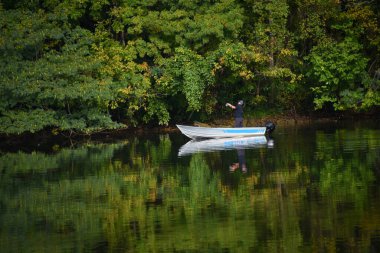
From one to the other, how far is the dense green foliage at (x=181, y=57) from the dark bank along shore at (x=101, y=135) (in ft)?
2.18

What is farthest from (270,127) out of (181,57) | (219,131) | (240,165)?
(240,165)

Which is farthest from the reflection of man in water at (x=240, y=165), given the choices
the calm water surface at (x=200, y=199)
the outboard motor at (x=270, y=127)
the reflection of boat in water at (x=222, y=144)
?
the outboard motor at (x=270, y=127)

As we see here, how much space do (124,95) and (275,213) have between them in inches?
1011

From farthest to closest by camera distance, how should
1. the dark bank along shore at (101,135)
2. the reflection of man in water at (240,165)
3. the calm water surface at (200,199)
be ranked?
the dark bank along shore at (101,135)
the reflection of man in water at (240,165)
the calm water surface at (200,199)

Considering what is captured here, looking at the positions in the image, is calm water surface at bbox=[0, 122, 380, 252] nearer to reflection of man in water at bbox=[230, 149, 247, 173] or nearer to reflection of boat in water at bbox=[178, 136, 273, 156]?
reflection of man in water at bbox=[230, 149, 247, 173]

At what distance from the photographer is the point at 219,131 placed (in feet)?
124

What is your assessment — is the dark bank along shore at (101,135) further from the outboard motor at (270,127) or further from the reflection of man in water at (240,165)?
the reflection of man in water at (240,165)

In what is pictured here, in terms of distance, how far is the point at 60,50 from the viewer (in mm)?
43156

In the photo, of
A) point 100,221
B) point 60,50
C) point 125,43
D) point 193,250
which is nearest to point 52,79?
point 60,50

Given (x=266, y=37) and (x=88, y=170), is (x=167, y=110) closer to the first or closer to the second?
(x=266, y=37)

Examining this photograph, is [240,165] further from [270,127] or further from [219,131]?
[219,131]

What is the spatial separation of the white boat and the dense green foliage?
4.15 meters

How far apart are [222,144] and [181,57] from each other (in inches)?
357

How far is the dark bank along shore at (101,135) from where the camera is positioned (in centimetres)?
3928
